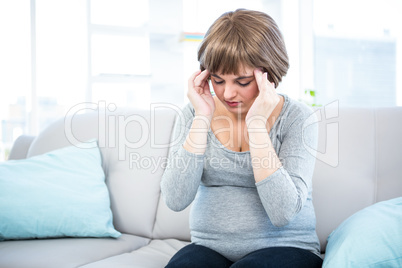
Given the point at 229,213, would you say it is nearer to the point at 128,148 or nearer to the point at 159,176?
the point at 159,176

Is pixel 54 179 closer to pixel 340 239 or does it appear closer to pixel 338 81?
pixel 340 239

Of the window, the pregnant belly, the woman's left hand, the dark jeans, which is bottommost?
the dark jeans

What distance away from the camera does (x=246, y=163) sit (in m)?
1.29

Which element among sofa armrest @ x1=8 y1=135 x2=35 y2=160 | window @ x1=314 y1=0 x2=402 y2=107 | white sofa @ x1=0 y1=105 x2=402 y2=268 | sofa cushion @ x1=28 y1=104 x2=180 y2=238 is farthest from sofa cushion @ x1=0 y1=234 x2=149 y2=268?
window @ x1=314 y1=0 x2=402 y2=107

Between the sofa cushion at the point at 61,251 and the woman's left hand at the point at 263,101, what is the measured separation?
2.42 ft

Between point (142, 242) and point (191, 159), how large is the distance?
62 cm

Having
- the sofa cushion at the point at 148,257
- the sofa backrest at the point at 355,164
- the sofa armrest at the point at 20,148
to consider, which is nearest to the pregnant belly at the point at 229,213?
the sofa cushion at the point at 148,257

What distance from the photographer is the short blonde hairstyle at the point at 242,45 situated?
1.18 m

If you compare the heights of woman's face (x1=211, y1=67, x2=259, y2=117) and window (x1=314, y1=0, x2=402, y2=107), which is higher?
window (x1=314, y1=0, x2=402, y2=107)

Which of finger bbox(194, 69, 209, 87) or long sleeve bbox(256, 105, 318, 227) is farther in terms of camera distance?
finger bbox(194, 69, 209, 87)

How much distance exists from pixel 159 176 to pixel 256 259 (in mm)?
836

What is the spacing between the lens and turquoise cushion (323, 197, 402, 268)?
1052 millimetres

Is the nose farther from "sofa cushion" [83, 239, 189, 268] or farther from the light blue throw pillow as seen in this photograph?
the light blue throw pillow

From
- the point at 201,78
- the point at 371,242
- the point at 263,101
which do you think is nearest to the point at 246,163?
the point at 263,101
